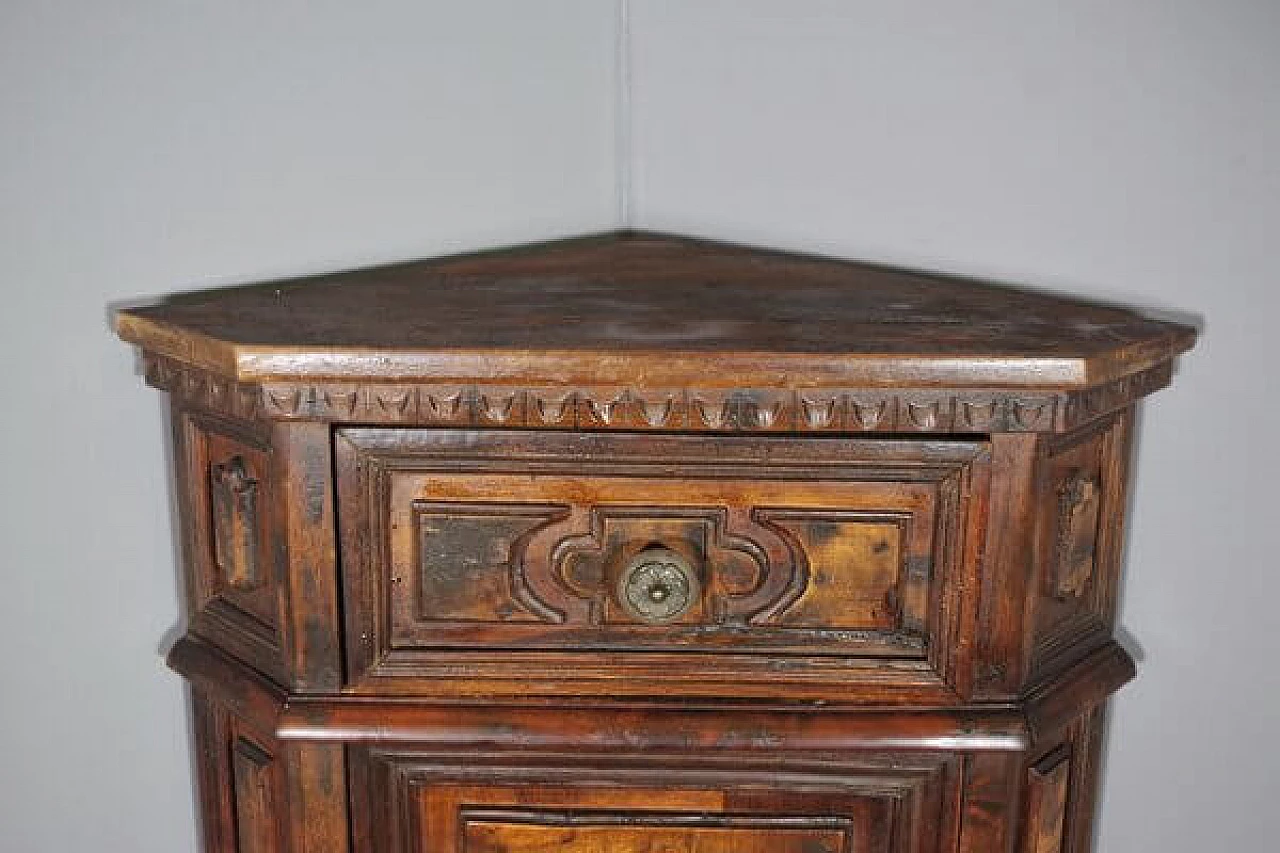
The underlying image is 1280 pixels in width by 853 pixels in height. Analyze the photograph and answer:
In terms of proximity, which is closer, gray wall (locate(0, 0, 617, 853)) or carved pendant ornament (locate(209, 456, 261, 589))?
carved pendant ornament (locate(209, 456, 261, 589))

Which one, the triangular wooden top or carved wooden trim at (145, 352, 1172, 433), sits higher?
the triangular wooden top

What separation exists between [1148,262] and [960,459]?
0.40m

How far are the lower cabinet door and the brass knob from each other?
11 cm

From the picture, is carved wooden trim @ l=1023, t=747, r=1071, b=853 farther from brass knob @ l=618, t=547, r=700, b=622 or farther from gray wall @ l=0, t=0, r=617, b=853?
gray wall @ l=0, t=0, r=617, b=853

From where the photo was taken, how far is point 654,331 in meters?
0.85

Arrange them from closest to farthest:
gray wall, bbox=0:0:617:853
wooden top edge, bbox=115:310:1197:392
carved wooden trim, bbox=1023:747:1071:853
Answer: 1. wooden top edge, bbox=115:310:1197:392
2. carved wooden trim, bbox=1023:747:1071:853
3. gray wall, bbox=0:0:617:853

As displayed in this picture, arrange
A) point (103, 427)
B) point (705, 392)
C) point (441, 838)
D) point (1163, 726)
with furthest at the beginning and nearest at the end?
point (1163, 726), point (103, 427), point (441, 838), point (705, 392)

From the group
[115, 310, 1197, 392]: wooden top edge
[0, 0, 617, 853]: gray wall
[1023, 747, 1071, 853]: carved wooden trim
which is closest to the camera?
[115, 310, 1197, 392]: wooden top edge

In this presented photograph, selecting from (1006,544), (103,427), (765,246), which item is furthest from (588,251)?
(1006,544)

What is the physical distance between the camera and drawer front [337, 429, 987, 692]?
2.70 ft

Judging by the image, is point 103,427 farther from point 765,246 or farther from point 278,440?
point 765,246

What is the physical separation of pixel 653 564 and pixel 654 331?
147 millimetres

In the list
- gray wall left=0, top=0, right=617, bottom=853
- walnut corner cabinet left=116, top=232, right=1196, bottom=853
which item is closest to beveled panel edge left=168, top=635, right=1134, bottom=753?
walnut corner cabinet left=116, top=232, right=1196, bottom=853

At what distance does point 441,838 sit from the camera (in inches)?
35.6
